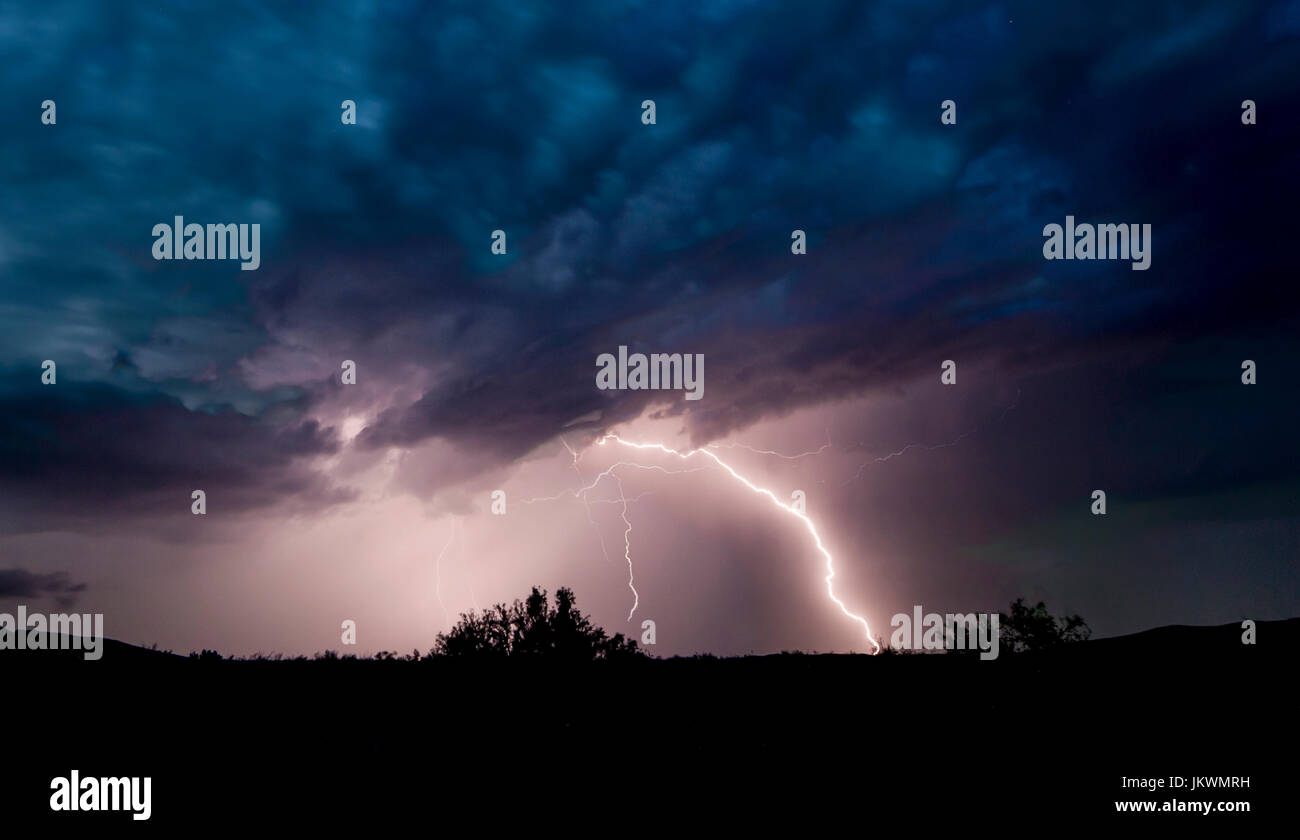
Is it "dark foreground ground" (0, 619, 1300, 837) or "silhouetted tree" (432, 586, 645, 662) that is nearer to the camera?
"dark foreground ground" (0, 619, 1300, 837)

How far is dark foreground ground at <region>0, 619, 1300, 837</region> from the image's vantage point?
10438mm

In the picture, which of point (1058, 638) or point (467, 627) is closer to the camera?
point (467, 627)

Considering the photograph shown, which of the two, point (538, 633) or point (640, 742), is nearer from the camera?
point (640, 742)

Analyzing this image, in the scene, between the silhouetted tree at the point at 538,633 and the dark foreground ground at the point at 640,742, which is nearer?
the dark foreground ground at the point at 640,742

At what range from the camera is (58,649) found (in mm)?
16922

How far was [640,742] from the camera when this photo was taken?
1288cm

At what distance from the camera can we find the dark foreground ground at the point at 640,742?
34.2 feet
